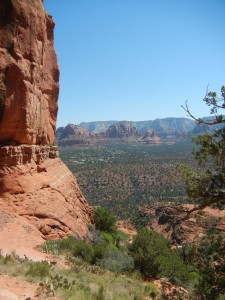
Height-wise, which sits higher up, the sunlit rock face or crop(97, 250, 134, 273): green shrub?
the sunlit rock face

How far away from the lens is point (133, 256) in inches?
704

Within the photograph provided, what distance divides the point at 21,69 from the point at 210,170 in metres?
12.9

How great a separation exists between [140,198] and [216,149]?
4485cm

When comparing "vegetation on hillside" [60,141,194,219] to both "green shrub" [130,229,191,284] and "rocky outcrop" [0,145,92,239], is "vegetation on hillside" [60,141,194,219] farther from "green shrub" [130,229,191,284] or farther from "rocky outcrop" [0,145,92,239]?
"green shrub" [130,229,191,284]

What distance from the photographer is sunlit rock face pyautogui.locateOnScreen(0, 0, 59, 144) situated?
1778 cm

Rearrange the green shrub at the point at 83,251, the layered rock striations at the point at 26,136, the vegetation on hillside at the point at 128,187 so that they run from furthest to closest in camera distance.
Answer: the vegetation on hillside at the point at 128,187, the layered rock striations at the point at 26,136, the green shrub at the point at 83,251

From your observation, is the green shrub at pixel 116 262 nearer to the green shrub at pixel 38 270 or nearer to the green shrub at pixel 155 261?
the green shrub at pixel 155 261

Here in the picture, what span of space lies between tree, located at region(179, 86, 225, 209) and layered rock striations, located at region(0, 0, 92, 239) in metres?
9.33

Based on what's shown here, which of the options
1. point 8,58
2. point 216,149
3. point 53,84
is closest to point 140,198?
point 53,84

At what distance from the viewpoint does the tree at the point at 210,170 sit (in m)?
10.4

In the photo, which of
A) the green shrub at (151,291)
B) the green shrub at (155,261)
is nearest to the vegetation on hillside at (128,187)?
the green shrub at (155,261)

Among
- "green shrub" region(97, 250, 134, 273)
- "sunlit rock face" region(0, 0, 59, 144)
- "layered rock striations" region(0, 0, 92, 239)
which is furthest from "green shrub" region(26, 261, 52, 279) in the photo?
"sunlit rock face" region(0, 0, 59, 144)

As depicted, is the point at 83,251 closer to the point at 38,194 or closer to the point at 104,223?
the point at 38,194

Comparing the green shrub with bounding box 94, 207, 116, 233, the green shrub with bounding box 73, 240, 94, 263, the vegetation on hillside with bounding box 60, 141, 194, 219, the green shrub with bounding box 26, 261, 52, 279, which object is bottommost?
the vegetation on hillside with bounding box 60, 141, 194, 219
